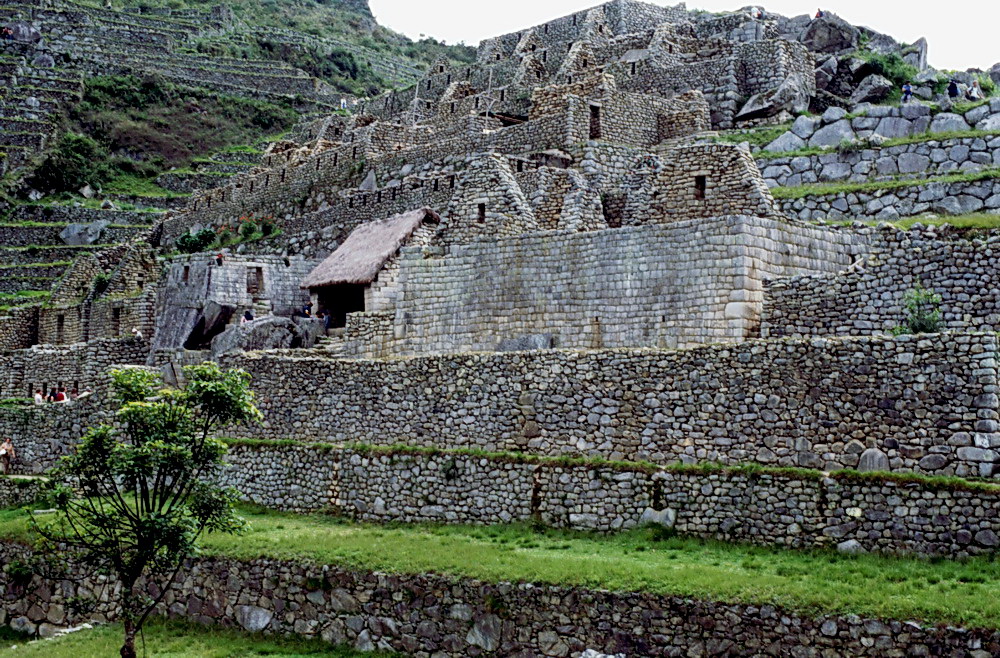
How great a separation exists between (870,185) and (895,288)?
709cm

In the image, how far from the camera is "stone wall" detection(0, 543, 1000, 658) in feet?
46.4

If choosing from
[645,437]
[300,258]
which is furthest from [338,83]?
[645,437]

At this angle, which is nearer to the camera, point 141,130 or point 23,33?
point 141,130

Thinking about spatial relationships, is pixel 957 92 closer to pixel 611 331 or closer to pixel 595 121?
pixel 595 121

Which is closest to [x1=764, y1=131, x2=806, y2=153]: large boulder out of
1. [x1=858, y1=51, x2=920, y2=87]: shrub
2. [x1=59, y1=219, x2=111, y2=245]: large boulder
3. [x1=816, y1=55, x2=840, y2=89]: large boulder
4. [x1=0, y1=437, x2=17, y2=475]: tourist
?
[x1=858, y1=51, x2=920, y2=87]: shrub

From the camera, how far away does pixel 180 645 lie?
18.7 m

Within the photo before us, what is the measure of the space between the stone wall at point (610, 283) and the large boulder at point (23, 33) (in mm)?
58339

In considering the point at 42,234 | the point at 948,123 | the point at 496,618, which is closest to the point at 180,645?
the point at 496,618

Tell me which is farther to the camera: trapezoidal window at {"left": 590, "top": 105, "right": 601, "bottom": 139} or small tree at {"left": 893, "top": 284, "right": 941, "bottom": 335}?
trapezoidal window at {"left": 590, "top": 105, "right": 601, "bottom": 139}

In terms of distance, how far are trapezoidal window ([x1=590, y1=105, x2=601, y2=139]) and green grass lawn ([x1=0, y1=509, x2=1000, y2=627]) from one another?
14443 mm

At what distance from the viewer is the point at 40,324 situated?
4284 cm

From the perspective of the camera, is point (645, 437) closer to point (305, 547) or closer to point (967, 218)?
point (305, 547)

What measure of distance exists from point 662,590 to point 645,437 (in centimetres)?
378

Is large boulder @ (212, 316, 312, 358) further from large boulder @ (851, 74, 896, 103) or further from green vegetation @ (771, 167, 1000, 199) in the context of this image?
large boulder @ (851, 74, 896, 103)
